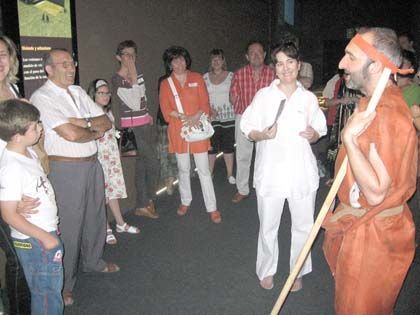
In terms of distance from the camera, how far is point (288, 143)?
2574 mm

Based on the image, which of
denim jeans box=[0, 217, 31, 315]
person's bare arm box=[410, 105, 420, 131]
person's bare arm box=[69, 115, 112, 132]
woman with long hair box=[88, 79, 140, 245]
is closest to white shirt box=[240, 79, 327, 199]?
person's bare arm box=[410, 105, 420, 131]

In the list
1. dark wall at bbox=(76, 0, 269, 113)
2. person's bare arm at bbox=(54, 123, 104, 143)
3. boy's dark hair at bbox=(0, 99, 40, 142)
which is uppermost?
dark wall at bbox=(76, 0, 269, 113)

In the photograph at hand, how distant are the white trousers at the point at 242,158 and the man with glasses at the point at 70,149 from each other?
6.75ft

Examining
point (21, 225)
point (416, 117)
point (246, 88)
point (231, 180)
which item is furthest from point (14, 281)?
point (231, 180)

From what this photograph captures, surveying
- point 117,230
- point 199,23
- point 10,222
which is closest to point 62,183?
point 10,222

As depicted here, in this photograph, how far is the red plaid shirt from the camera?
14.5 feet

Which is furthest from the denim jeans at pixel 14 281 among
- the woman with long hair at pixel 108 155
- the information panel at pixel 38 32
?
the woman with long hair at pixel 108 155

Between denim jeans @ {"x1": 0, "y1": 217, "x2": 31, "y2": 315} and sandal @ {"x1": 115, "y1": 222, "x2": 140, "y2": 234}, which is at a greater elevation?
denim jeans @ {"x1": 0, "y1": 217, "x2": 31, "y2": 315}

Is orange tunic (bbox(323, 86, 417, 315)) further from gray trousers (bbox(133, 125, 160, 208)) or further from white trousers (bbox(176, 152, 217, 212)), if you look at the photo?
gray trousers (bbox(133, 125, 160, 208))

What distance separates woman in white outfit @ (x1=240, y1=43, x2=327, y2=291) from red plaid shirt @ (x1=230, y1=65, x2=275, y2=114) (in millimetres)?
1805

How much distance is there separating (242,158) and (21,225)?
9.72 feet

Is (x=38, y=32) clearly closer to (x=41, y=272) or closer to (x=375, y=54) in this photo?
(x=41, y=272)

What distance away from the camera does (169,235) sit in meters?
3.82

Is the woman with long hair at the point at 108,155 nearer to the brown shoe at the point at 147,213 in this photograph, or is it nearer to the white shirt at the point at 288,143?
the brown shoe at the point at 147,213
